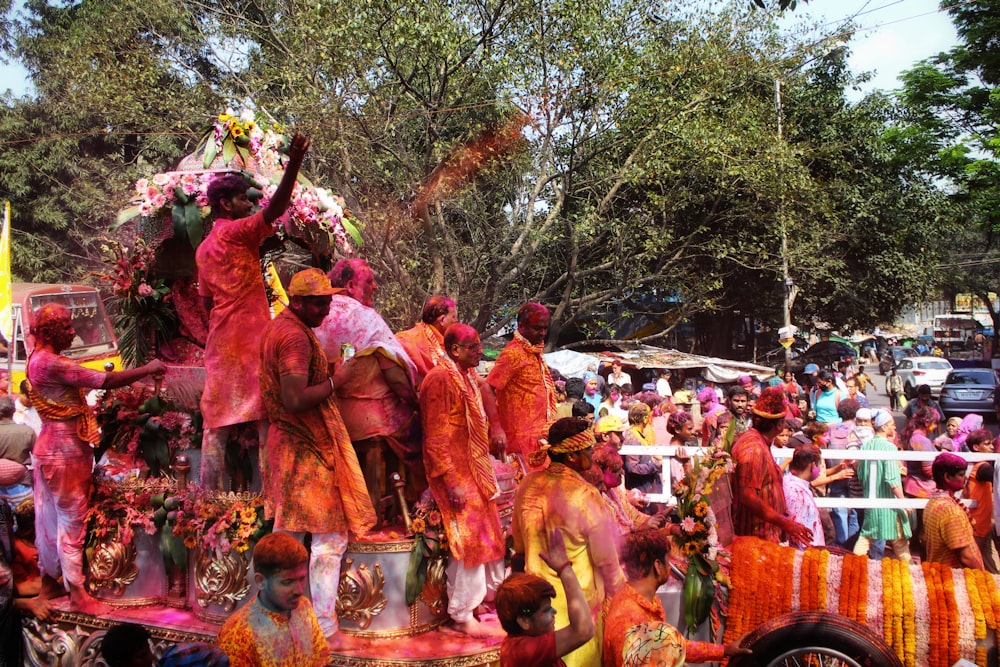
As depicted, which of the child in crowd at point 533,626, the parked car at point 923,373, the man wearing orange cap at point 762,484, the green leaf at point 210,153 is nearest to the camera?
the child in crowd at point 533,626

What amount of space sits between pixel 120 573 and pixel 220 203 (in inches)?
94.9

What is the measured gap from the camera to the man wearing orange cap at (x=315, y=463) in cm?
500

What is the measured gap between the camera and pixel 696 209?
80.5ft

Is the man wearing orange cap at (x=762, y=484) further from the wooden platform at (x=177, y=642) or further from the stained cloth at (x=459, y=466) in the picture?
the wooden platform at (x=177, y=642)

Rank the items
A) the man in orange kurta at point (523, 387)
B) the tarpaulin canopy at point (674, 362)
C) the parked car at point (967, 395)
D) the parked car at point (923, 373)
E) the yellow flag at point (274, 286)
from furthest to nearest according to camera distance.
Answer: the parked car at point (923, 373) < the parked car at point (967, 395) < the tarpaulin canopy at point (674, 362) < the yellow flag at point (274, 286) < the man in orange kurta at point (523, 387)

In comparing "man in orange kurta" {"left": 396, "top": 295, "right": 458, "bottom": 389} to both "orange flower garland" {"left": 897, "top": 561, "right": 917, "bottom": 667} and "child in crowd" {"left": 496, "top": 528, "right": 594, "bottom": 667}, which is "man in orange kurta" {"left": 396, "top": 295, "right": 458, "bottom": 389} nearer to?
"child in crowd" {"left": 496, "top": 528, "right": 594, "bottom": 667}

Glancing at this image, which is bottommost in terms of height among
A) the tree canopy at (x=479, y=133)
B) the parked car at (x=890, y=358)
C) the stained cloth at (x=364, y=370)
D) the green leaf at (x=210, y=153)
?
the stained cloth at (x=364, y=370)

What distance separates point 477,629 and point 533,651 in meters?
1.68

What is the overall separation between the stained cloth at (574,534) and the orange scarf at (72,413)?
3025mm

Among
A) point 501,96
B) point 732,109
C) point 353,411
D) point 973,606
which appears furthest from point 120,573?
point 732,109

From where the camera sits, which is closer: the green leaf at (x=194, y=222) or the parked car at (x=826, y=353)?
the green leaf at (x=194, y=222)

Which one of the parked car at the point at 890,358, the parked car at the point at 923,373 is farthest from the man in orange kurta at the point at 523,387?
the parked car at the point at 890,358

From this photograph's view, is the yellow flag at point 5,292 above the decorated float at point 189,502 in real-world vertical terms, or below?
above

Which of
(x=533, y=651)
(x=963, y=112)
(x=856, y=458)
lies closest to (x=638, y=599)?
(x=533, y=651)
